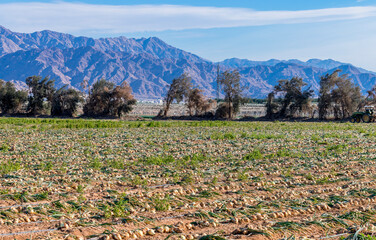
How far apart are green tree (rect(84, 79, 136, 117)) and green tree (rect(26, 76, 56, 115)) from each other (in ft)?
21.8

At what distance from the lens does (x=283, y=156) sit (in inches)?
696

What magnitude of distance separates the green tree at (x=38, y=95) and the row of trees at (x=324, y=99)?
33.7 m

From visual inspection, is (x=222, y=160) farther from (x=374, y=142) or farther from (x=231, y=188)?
(x=374, y=142)

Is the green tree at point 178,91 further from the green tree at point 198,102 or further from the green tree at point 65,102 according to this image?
the green tree at point 65,102

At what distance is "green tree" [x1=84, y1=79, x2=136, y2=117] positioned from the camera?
58750 millimetres

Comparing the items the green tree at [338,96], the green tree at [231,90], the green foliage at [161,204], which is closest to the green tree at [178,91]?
the green tree at [231,90]

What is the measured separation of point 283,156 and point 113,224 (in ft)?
37.4

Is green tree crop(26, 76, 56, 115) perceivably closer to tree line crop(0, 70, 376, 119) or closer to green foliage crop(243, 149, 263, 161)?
tree line crop(0, 70, 376, 119)

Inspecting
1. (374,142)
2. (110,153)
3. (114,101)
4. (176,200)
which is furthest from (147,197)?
(114,101)

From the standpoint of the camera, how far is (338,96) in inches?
2190

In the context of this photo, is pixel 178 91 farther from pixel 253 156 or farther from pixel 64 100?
pixel 253 156

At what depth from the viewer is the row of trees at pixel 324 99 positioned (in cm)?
5572

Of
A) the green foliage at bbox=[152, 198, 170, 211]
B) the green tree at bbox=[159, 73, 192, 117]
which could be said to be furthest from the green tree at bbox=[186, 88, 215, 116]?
the green foliage at bbox=[152, 198, 170, 211]

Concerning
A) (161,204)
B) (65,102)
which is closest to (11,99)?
(65,102)
